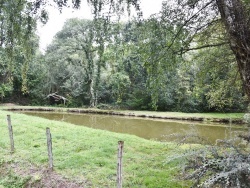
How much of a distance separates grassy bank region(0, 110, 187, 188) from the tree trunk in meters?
1.73

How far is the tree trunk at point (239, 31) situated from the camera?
3.10m

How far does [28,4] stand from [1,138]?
222 inches

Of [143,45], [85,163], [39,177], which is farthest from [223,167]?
[39,177]

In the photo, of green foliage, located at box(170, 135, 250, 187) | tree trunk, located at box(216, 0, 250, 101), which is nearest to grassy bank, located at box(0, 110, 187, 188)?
green foliage, located at box(170, 135, 250, 187)

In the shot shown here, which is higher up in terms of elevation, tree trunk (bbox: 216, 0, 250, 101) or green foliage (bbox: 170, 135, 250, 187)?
tree trunk (bbox: 216, 0, 250, 101)

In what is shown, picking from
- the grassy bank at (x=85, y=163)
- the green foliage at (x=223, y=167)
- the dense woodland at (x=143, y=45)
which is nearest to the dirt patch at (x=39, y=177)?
the grassy bank at (x=85, y=163)

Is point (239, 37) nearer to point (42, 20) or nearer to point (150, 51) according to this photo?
point (150, 51)

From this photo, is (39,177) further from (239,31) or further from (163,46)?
(239,31)

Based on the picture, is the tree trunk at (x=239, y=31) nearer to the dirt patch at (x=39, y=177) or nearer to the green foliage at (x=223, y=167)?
the green foliage at (x=223, y=167)

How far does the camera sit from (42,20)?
2.76 m

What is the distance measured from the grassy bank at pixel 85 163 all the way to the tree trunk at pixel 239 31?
1725 millimetres

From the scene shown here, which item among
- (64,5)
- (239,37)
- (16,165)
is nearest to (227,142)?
(239,37)

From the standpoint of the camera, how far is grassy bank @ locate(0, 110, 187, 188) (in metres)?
4.40

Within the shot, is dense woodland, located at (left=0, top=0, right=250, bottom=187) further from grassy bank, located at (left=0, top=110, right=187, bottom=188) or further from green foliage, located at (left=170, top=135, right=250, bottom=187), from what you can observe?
grassy bank, located at (left=0, top=110, right=187, bottom=188)
